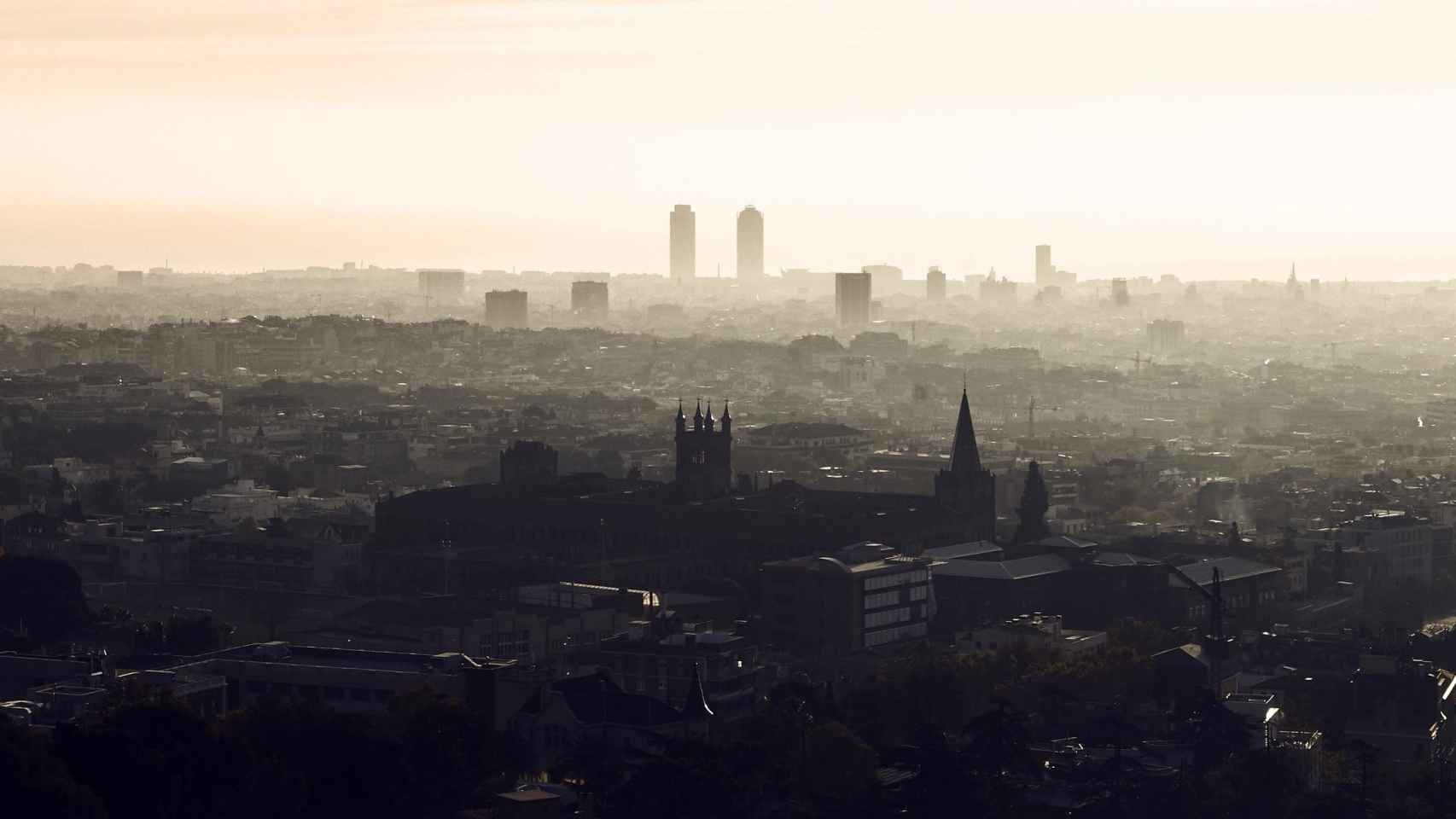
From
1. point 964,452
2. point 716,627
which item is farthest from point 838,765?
point 964,452

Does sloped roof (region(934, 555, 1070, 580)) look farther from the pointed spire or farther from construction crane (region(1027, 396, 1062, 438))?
construction crane (region(1027, 396, 1062, 438))

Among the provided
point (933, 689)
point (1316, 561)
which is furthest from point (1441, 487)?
point (933, 689)

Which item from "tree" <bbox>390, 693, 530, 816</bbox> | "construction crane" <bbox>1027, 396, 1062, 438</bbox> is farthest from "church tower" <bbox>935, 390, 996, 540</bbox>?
"construction crane" <bbox>1027, 396, 1062, 438</bbox>

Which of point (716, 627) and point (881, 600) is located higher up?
point (881, 600)

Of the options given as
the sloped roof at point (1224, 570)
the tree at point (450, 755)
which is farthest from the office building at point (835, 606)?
the tree at point (450, 755)

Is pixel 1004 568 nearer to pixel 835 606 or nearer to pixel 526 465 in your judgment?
pixel 835 606

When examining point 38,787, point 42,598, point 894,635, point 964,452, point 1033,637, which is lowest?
point 894,635

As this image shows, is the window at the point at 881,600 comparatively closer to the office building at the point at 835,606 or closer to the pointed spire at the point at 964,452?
the office building at the point at 835,606
